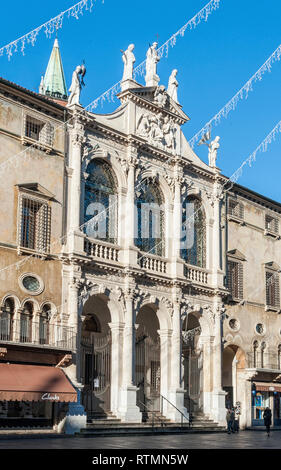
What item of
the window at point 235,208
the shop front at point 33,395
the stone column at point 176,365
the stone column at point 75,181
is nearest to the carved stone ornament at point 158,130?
the stone column at point 75,181

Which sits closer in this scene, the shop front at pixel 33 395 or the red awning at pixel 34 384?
the red awning at pixel 34 384

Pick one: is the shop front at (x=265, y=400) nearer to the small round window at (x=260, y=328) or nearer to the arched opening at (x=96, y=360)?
the small round window at (x=260, y=328)

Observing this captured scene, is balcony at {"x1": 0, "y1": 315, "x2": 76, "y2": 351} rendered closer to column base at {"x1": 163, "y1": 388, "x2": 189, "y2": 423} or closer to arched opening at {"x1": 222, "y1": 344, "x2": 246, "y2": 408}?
column base at {"x1": 163, "y1": 388, "x2": 189, "y2": 423}

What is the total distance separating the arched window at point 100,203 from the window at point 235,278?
9.28 meters

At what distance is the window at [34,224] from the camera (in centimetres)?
2988

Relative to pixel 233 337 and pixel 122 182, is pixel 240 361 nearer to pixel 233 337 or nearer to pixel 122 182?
pixel 233 337

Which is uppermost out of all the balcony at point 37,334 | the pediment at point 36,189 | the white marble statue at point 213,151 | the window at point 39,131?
the white marble statue at point 213,151

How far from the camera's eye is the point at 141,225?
35531 millimetres

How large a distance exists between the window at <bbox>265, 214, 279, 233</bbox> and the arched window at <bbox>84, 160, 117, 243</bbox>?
1397cm

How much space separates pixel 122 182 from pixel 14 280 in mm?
8310

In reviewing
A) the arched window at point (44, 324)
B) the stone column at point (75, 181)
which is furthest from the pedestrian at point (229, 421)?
the stone column at point (75, 181)

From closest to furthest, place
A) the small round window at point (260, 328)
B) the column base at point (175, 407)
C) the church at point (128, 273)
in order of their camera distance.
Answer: the church at point (128, 273), the column base at point (175, 407), the small round window at point (260, 328)

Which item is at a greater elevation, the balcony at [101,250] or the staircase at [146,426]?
the balcony at [101,250]

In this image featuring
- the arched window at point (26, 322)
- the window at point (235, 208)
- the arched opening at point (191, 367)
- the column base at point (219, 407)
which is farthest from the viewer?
the window at point (235, 208)
